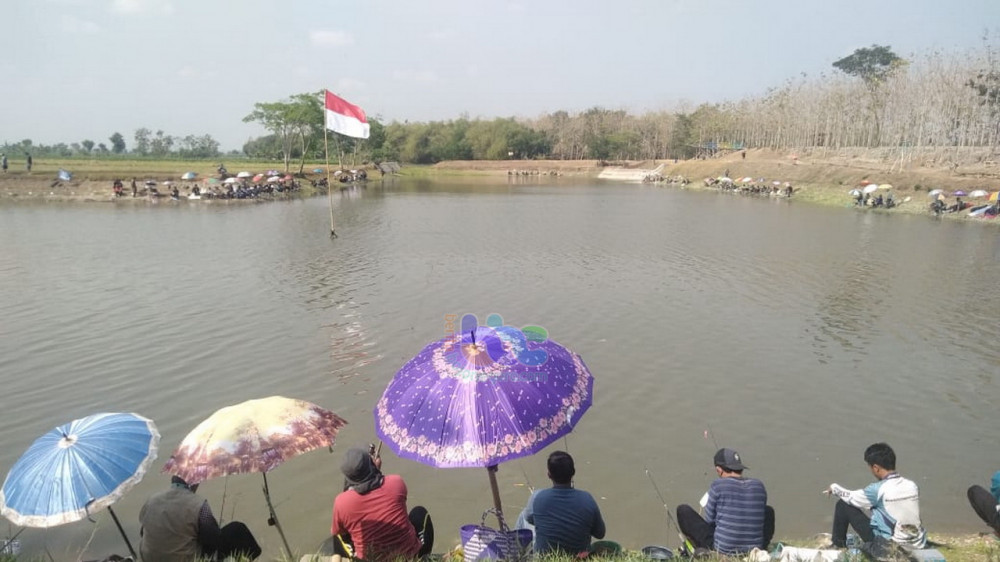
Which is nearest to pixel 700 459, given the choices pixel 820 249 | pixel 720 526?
pixel 720 526

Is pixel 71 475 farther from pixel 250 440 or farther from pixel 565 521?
pixel 565 521

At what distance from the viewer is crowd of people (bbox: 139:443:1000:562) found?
12.8 feet

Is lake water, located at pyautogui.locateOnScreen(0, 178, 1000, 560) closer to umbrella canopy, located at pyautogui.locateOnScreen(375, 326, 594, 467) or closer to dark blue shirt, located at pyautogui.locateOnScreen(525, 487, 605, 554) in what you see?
dark blue shirt, located at pyautogui.locateOnScreen(525, 487, 605, 554)

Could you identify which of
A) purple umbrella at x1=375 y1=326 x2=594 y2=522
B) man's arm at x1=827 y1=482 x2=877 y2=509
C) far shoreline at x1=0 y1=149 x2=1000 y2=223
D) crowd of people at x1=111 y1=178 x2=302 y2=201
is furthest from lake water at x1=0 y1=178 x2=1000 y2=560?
far shoreline at x1=0 y1=149 x2=1000 y2=223

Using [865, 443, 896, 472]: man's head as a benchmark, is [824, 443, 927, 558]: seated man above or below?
Result: below

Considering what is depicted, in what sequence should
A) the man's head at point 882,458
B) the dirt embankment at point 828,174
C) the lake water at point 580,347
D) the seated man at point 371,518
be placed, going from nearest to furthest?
1. the seated man at point 371,518
2. the man's head at point 882,458
3. the lake water at point 580,347
4. the dirt embankment at point 828,174

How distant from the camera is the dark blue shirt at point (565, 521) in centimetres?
398

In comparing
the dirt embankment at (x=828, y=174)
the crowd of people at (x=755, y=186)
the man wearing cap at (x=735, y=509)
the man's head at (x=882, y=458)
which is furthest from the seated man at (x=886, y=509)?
the crowd of people at (x=755, y=186)

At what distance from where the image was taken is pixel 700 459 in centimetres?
652

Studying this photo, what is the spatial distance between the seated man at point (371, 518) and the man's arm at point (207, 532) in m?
0.84

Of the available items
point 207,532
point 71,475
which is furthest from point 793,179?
point 71,475

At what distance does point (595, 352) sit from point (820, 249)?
13.6 m

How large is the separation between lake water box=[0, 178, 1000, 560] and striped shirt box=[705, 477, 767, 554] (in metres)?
1.25

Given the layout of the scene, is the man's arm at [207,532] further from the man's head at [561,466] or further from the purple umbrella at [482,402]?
the man's head at [561,466]
